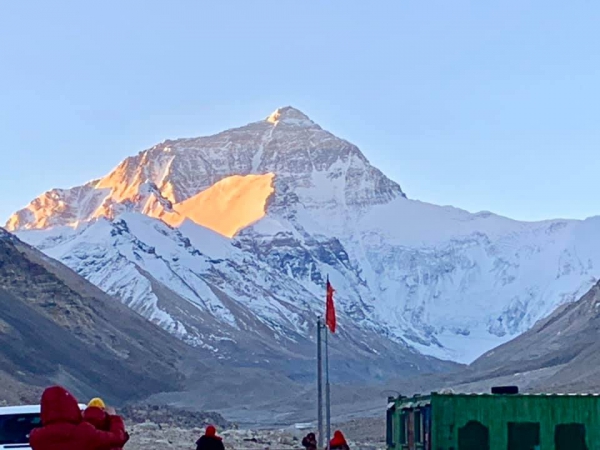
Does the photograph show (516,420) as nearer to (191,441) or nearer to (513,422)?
(513,422)

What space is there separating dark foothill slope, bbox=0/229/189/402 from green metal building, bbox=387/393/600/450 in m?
73.5

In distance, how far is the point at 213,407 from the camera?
125500 mm

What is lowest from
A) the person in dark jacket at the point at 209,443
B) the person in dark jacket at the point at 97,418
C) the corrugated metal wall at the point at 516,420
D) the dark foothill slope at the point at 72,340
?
the person in dark jacket at the point at 209,443

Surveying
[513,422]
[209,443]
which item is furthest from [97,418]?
[513,422]

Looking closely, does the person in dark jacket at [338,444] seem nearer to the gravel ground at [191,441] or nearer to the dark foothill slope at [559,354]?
the gravel ground at [191,441]

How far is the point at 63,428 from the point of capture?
8.21 metres

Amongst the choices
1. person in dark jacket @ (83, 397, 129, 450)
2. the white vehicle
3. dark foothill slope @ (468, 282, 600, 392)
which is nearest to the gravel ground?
dark foothill slope @ (468, 282, 600, 392)

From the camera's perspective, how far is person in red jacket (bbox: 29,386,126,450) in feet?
26.9

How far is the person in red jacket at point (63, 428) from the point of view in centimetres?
820

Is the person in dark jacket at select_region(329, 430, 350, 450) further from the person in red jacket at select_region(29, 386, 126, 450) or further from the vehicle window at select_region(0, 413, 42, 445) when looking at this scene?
the person in red jacket at select_region(29, 386, 126, 450)

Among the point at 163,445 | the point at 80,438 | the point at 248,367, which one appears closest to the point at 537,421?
the point at 80,438

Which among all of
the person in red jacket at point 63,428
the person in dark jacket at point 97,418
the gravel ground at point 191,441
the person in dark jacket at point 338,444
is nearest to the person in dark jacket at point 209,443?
the person in dark jacket at point 338,444

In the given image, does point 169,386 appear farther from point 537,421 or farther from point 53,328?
Result: point 537,421

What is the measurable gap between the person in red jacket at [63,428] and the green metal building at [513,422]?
30.7 feet
